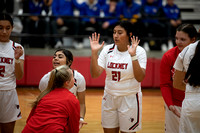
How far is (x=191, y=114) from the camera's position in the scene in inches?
90.5

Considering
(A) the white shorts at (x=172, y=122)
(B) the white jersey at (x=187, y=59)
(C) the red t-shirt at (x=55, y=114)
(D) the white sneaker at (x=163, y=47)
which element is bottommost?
(A) the white shorts at (x=172, y=122)

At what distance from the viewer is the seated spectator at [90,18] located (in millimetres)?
7744

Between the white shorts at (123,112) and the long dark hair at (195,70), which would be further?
the white shorts at (123,112)

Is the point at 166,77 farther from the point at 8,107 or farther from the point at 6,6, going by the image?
the point at 6,6

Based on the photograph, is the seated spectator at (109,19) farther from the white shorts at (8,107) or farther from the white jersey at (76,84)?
the white shorts at (8,107)

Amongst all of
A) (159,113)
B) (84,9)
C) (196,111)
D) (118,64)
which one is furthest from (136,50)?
(84,9)

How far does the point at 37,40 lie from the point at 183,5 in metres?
6.06

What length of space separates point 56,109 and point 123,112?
1.01 metres

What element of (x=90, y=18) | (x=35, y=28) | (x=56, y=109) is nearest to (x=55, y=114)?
(x=56, y=109)

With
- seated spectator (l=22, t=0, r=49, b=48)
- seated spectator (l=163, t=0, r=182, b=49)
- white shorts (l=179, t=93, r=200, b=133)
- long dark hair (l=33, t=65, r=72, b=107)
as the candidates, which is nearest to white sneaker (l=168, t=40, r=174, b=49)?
seated spectator (l=163, t=0, r=182, b=49)

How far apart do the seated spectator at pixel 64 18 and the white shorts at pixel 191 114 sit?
548 centimetres

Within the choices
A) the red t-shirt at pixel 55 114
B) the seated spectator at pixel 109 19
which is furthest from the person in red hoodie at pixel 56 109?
the seated spectator at pixel 109 19

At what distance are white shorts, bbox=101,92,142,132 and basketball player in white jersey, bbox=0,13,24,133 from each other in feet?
3.79

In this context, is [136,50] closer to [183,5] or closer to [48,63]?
[48,63]
